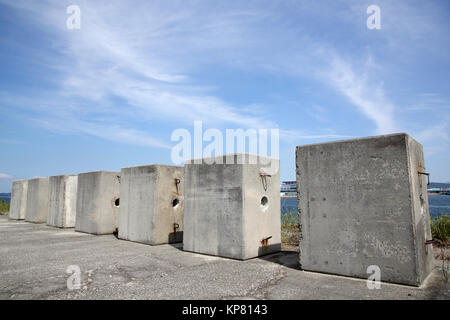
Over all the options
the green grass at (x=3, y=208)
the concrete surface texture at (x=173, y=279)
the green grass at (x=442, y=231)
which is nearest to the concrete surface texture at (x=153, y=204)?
the concrete surface texture at (x=173, y=279)

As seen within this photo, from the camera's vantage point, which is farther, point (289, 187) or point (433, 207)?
point (433, 207)

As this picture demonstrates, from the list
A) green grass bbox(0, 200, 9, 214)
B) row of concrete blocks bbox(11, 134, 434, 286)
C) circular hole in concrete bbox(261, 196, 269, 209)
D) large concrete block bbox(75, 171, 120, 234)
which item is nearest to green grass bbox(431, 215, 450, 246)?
row of concrete blocks bbox(11, 134, 434, 286)

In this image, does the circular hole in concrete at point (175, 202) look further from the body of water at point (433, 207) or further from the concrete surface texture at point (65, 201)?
the concrete surface texture at point (65, 201)

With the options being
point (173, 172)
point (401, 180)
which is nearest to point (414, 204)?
point (401, 180)

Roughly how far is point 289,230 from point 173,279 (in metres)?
5.89

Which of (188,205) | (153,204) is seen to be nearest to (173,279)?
Answer: (188,205)

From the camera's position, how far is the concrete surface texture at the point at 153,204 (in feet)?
25.2

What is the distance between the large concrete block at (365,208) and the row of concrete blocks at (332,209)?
0.04 ft

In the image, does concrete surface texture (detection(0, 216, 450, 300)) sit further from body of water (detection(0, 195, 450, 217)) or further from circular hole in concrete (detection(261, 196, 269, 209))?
body of water (detection(0, 195, 450, 217))

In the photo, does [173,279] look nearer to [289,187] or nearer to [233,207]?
[233,207]

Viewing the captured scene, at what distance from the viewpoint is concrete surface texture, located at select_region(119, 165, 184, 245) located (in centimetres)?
768

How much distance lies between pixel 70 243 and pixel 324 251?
6.69 m

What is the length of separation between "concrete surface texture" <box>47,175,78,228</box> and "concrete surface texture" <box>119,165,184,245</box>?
416 cm

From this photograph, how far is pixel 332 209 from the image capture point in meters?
4.64
